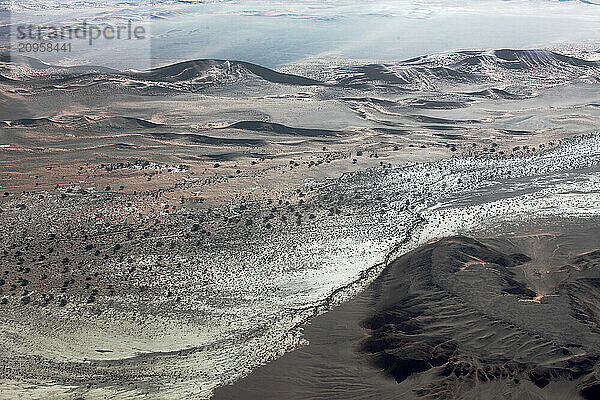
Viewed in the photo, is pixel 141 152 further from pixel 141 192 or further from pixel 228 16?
pixel 228 16

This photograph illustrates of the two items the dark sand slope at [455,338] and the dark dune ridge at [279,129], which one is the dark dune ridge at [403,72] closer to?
the dark dune ridge at [279,129]

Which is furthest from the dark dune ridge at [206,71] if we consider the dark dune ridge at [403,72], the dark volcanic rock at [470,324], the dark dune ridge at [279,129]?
the dark volcanic rock at [470,324]

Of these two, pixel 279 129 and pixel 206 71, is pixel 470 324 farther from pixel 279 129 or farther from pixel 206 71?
pixel 206 71

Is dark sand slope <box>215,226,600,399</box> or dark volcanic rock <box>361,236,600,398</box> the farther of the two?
dark volcanic rock <box>361,236,600,398</box>

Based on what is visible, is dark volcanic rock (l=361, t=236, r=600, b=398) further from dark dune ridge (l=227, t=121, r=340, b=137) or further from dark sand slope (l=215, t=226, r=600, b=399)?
dark dune ridge (l=227, t=121, r=340, b=137)

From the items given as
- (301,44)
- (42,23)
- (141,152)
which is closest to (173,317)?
(141,152)

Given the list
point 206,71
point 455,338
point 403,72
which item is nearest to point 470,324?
point 455,338

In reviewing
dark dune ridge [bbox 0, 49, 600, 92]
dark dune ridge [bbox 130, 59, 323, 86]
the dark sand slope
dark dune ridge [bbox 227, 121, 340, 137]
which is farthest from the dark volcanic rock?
dark dune ridge [bbox 130, 59, 323, 86]

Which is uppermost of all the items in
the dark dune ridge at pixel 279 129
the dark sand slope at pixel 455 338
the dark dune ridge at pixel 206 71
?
the dark dune ridge at pixel 206 71
